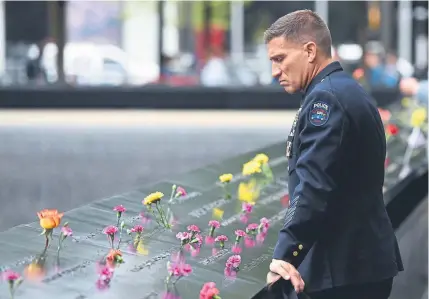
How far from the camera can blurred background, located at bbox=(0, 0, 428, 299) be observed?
18.6m

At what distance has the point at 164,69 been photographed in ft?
74.3

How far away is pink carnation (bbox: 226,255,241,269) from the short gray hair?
1.01 meters

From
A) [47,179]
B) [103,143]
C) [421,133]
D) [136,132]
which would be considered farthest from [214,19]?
[421,133]

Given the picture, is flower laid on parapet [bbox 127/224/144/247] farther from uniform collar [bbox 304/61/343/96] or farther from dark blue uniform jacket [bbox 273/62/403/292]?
uniform collar [bbox 304/61/343/96]

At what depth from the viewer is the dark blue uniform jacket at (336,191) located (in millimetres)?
3293

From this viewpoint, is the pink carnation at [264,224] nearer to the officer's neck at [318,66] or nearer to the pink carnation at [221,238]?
the pink carnation at [221,238]

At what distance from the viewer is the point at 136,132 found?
1888 centimetres

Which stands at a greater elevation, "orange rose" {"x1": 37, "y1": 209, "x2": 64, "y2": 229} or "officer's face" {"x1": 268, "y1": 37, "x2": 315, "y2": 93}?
"officer's face" {"x1": 268, "y1": 37, "x2": 315, "y2": 93}

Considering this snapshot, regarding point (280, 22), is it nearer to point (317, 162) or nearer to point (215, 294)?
point (317, 162)

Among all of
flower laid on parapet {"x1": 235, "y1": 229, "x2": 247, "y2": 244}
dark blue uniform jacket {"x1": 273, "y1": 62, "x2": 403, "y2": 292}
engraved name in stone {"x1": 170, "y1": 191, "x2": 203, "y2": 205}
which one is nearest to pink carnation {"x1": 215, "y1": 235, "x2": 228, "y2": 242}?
flower laid on parapet {"x1": 235, "y1": 229, "x2": 247, "y2": 244}

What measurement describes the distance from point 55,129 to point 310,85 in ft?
52.6

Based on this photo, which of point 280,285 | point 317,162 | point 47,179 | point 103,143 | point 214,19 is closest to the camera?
point 317,162

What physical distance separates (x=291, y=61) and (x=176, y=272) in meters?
0.85

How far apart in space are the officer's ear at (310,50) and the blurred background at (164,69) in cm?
1279
